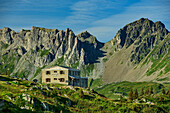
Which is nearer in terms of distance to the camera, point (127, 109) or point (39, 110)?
point (39, 110)

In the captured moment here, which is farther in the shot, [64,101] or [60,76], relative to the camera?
[60,76]

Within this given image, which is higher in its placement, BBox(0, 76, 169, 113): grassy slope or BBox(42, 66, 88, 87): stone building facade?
BBox(42, 66, 88, 87): stone building facade

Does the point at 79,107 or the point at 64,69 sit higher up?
the point at 64,69

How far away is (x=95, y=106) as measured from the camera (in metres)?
73.4

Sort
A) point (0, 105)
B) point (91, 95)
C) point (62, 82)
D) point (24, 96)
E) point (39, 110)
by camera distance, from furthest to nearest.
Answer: point (62, 82)
point (91, 95)
point (24, 96)
point (39, 110)
point (0, 105)

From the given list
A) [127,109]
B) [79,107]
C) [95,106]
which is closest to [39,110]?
[79,107]

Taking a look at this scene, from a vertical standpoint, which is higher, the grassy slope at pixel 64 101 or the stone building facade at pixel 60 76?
the stone building facade at pixel 60 76

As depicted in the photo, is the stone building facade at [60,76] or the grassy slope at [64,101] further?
the stone building facade at [60,76]

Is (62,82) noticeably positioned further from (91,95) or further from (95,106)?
(95,106)

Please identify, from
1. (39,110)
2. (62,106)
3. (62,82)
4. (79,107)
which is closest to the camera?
(39,110)

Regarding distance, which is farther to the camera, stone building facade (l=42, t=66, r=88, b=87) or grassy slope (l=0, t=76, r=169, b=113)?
stone building facade (l=42, t=66, r=88, b=87)

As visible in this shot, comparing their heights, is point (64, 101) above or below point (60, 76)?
below

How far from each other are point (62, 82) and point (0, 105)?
59.7m

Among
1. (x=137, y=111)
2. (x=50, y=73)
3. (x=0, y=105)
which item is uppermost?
(x=50, y=73)
